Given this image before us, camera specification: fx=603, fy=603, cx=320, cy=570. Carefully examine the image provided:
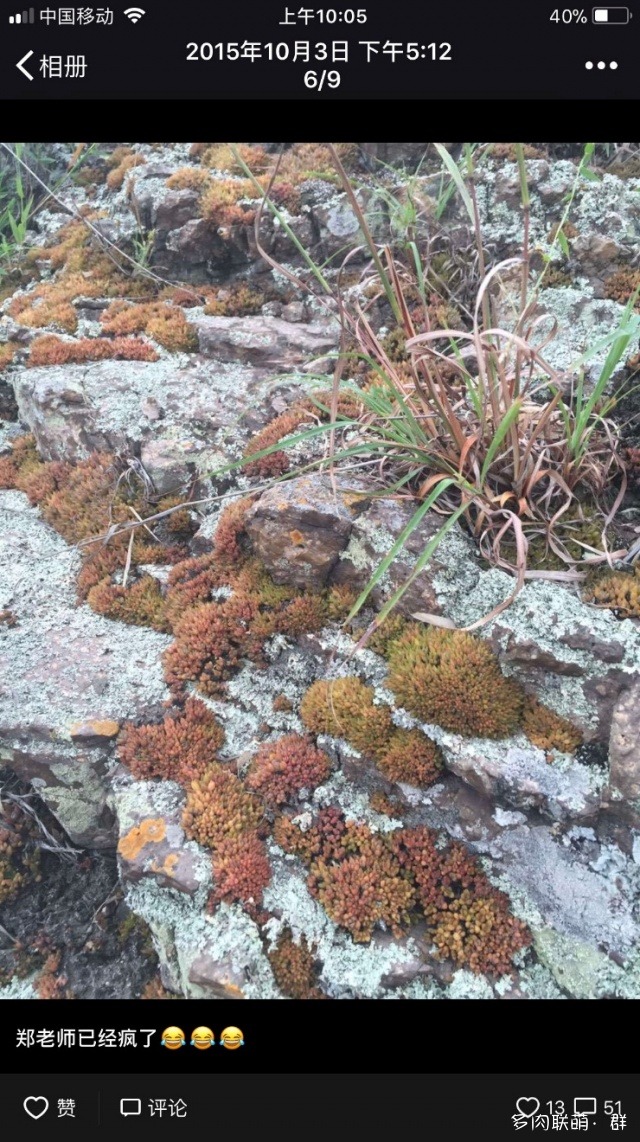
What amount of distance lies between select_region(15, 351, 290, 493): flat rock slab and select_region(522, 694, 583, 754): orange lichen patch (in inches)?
129

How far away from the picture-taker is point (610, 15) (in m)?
2.74

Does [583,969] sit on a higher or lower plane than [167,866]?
lower

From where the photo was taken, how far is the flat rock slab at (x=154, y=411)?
541cm

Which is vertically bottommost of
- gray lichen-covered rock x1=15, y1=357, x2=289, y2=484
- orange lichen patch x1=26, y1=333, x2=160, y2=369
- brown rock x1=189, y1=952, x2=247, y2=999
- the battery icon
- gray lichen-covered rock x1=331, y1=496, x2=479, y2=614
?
brown rock x1=189, y1=952, x2=247, y2=999

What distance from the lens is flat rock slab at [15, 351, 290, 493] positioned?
17.7 feet

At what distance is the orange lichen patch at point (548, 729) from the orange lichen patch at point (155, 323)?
16.2ft

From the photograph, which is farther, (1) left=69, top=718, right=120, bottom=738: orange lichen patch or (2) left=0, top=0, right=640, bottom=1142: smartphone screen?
(1) left=69, top=718, right=120, bottom=738: orange lichen patch

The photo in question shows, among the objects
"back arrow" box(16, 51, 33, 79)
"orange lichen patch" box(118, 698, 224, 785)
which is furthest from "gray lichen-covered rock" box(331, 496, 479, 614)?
"back arrow" box(16, 51, 33, 79)

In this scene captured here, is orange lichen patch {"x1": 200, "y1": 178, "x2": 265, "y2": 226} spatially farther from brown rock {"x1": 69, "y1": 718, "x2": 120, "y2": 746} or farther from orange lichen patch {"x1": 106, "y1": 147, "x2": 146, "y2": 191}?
brown rock {"x1": 69, "y1": 718, "x2": 120, "y2": 746}

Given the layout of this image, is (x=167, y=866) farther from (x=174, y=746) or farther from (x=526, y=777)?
(x=526, y=777)

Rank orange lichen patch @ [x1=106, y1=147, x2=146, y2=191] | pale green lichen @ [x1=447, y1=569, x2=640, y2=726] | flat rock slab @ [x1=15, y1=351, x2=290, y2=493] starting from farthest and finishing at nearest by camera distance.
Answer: orange lichen patch @ [x1=106, y1=147, x2=146, y2=191] < flat rock slab @ [x1=15, y1=351, x2=290, y2=493] < pale green lichen @ [x1=447, y1=569, x2=640, y2=726]

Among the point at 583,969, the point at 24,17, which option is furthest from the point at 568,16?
the point at 583,969
